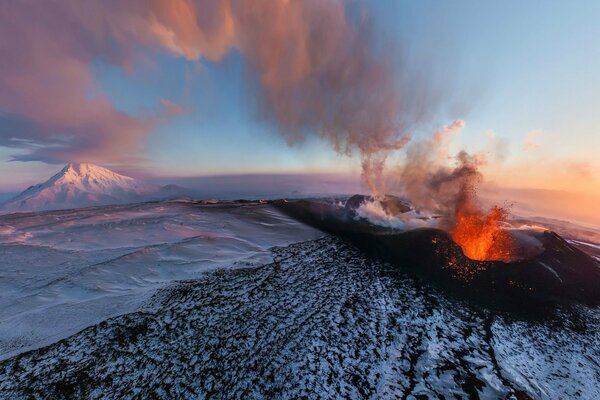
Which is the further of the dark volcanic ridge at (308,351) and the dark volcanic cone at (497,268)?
the dark volcanic cone at (497,268)

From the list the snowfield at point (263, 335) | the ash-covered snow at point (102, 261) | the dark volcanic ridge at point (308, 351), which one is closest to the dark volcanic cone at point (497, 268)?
the snowfield at point (263, 335)

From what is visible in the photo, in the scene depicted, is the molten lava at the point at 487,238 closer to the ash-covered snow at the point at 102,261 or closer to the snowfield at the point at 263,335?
the snowfield at the point at 263,335

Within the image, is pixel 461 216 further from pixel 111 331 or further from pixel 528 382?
pixel 111 331

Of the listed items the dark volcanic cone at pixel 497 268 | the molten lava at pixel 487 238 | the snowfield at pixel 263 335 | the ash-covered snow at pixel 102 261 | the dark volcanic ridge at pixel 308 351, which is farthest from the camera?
the molten lava at pixel 487 238

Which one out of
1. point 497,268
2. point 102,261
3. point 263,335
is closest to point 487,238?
point 497,268

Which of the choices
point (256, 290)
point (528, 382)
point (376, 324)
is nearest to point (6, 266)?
point (256, 290)

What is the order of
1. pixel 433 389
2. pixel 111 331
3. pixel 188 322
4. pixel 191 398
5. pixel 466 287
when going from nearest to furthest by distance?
pixel 191 398 < pixel 433 389 < pixel 111 331 < pixel 188 322 < pixel 466 287

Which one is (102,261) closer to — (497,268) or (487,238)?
(497,268)

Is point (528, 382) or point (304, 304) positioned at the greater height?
point (304, 304)
